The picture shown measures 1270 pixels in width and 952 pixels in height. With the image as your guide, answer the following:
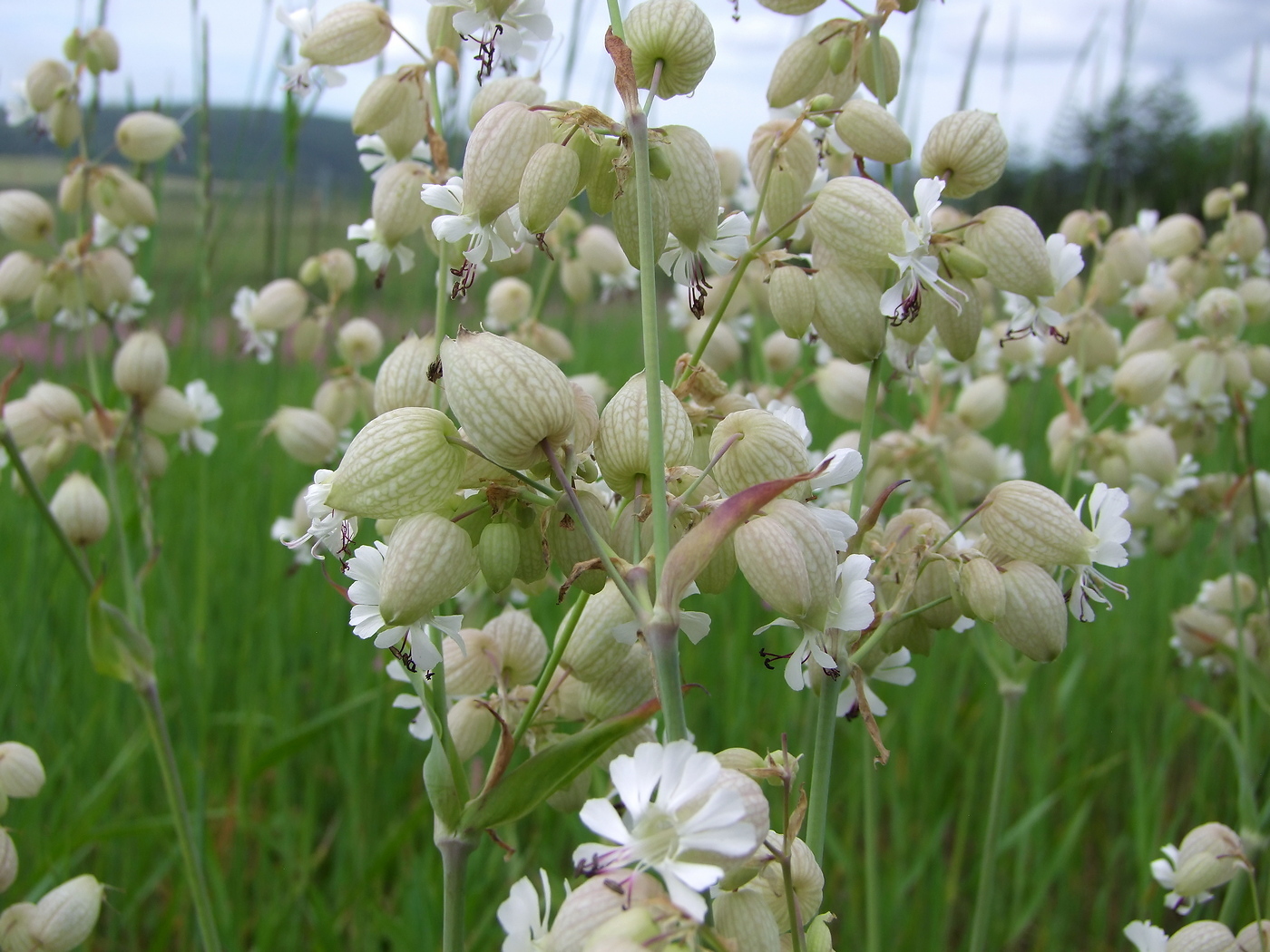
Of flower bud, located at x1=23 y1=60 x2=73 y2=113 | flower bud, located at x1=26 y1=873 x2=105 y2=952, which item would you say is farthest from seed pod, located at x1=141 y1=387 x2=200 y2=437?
flower bud, located at x1=26 y1=873 x2=105 y2=952

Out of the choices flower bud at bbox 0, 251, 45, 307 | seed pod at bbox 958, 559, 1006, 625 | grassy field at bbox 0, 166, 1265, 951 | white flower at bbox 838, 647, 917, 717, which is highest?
seed pod at bbox 958, 559, 1006, 625

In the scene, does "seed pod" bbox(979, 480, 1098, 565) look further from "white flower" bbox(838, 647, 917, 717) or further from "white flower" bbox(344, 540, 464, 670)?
"white flower" bbox(344, 540, 464, 670)

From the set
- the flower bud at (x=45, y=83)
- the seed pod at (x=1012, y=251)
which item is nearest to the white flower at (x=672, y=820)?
the seed pod at (x=1012, y=251)

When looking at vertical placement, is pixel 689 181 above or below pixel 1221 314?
above

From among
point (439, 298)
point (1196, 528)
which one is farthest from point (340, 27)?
point (1196, 528)

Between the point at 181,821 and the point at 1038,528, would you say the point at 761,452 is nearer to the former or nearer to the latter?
the point at 1038,528

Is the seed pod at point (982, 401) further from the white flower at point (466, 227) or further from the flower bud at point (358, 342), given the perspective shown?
the white flower at point (466, 227)

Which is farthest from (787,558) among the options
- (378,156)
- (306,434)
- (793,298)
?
(306,434)

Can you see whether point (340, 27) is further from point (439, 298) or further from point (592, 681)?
point (592, 681)
